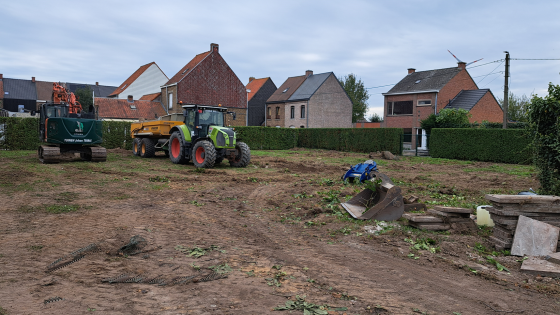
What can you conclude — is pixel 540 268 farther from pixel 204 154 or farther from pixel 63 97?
pixel 63 97

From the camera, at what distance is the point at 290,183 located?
1197 centimetres

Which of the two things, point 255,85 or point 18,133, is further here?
point 255,85

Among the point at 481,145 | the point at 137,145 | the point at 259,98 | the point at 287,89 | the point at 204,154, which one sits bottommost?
the point at 204,154

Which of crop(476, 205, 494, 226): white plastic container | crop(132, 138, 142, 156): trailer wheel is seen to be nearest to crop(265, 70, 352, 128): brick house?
crop(132, 138, 142, 156): trailer wheel

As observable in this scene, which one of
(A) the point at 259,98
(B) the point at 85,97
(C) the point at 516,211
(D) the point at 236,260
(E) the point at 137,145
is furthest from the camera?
(A) the point at 259,98

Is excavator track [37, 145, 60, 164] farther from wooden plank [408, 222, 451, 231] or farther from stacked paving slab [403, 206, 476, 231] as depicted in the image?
wooden plank [408, 222, 451, 231]

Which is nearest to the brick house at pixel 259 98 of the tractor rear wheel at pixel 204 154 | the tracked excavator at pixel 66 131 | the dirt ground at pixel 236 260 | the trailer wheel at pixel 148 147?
the trailer wheel at pixel 148 147

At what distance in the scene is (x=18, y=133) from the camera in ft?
70.2

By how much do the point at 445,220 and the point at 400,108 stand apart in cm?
3346

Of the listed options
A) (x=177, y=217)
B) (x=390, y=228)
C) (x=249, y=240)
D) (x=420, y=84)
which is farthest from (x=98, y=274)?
(x=420, y=84)

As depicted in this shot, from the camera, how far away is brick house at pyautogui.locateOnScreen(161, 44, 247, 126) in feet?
124

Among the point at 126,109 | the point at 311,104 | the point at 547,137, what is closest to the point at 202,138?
the point at 547,137

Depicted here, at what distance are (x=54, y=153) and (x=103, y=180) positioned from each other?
513 centimetres

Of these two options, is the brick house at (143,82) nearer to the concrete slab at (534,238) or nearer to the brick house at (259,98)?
the brick house at (259,98)
